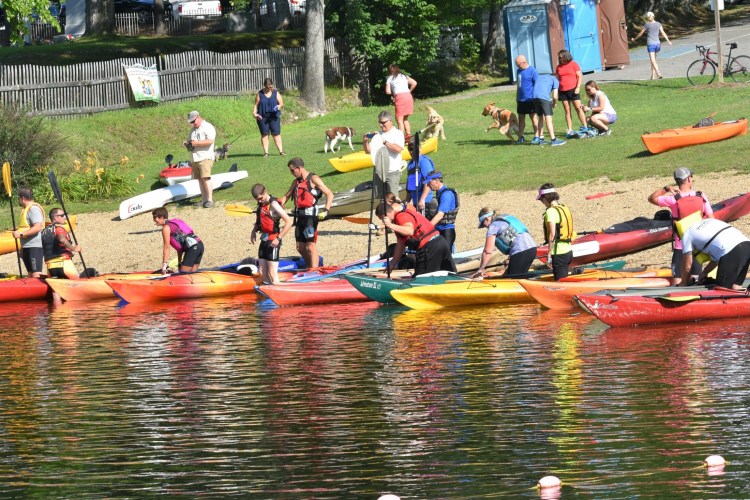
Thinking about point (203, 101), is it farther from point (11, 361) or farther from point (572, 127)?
point (11, 361)

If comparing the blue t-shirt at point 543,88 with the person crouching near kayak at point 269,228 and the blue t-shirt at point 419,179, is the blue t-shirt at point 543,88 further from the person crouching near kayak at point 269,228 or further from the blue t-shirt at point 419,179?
the person crouching near kayak at point 269,228

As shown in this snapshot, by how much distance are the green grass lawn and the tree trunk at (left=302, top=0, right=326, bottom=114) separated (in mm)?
501

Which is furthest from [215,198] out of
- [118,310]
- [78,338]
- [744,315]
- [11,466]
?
[11,466]

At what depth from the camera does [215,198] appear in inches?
985

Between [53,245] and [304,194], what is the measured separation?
405cm

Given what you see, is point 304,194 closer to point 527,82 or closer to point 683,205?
point 683,205

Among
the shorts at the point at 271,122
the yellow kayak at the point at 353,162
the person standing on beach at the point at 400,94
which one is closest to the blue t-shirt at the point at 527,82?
the yellow kayak at the point at 353,162

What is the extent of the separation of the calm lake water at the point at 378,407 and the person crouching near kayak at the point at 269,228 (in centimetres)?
156

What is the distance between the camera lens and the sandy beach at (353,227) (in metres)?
20.6

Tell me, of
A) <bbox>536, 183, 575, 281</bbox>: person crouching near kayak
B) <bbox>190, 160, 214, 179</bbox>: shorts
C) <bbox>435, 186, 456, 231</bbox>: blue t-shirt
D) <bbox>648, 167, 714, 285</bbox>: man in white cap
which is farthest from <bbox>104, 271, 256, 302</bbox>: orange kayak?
<bbox>648, 167, 714, 285</bbox>: man in white cap

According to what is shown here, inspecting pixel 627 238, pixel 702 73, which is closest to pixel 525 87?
pixel 627 238

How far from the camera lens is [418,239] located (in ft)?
55.6

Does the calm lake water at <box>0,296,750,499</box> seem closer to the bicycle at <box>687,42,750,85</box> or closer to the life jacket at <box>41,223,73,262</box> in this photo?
the life jacket at <box>41,223,73,262</box>

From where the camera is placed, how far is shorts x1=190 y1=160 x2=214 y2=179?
2361 centimetres
